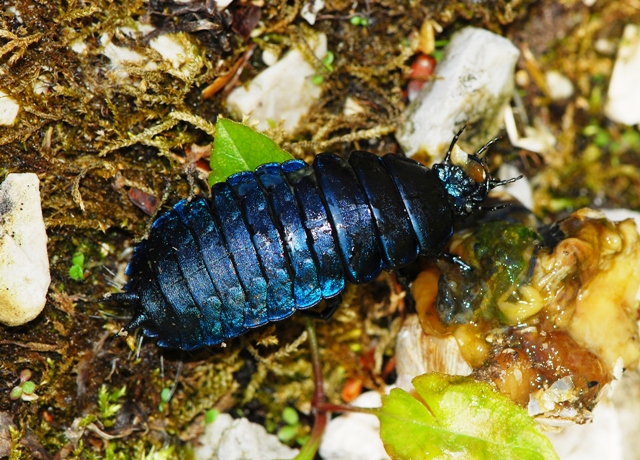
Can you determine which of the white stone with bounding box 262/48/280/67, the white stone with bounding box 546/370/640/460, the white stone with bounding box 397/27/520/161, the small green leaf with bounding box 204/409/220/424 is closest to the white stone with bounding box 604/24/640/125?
the white stone with bounding box 397/27/520/161

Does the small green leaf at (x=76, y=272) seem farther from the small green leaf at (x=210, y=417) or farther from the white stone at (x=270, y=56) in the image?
the white stone at (x=270, y=56)

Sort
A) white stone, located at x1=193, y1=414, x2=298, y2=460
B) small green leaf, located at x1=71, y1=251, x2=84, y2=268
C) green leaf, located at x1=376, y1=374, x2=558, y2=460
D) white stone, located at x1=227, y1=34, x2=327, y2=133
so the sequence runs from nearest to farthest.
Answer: green leaf, located at x1=376, y1=374, x2=558, y2=460 → small green leaf, located at x1=71, y1=251, x2=84, y2=268 → white stone, located at x1=193, y1=414, x2=298, y2=460 → white stone, located at x1=227, y1=34, x2=327, y2=133

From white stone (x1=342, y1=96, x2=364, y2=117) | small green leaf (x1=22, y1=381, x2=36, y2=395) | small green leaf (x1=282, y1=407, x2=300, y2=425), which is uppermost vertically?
white stone (x1=342, y1=96, x2=364, y2=117)

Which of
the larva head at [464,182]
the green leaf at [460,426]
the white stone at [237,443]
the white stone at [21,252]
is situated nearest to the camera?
the green leaf at [460,426]

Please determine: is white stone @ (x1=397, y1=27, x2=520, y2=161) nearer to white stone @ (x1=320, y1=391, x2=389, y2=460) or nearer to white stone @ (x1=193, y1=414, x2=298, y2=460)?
white stone @ (x1=320, y1=391, x2=389, y2=460)

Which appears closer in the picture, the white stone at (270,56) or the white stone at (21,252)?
the white stone at (21,252)

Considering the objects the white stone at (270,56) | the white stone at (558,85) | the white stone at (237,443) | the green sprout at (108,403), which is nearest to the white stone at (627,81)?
the white stone at (558,85)

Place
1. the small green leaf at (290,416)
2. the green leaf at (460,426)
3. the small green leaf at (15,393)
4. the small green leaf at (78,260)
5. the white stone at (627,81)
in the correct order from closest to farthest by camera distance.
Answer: the green leaf at (460,426)
the small green leaf at (15,393)
the small green leaf at (78,260)
the small green leaf at (290,416)
the white stone at (627,81)
